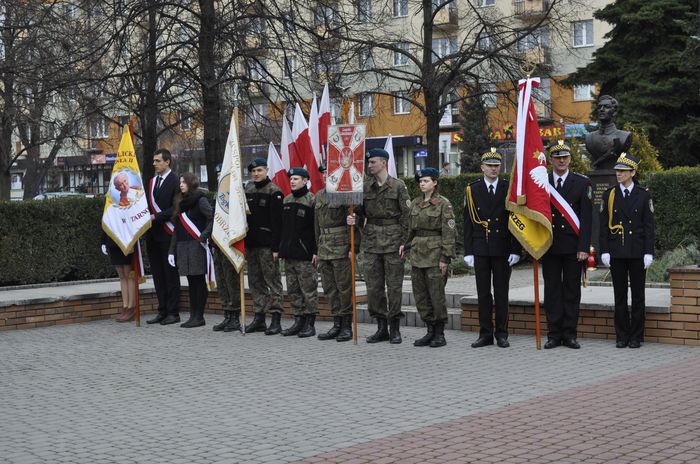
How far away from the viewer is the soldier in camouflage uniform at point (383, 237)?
1186 centimetres

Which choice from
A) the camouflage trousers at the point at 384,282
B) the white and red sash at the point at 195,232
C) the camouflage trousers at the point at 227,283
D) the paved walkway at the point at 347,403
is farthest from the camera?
the white and red sash at the point at 195,232

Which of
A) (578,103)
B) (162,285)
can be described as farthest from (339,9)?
(578,103)

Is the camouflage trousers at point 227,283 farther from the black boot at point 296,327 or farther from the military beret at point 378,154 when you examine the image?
the military beret at point 378,154

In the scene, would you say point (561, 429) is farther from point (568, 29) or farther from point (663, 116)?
point (663, 116)

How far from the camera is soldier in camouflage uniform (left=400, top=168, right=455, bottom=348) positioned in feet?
37.5

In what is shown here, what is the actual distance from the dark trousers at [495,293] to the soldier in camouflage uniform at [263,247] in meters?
2.73

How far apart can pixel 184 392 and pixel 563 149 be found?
4.63 metres

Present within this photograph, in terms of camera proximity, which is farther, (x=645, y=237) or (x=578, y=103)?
(x=578, y=103)

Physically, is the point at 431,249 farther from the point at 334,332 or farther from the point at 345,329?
the point at 334,332

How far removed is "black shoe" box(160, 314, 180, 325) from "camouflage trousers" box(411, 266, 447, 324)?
4.23 m

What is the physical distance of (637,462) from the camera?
20.9 ft

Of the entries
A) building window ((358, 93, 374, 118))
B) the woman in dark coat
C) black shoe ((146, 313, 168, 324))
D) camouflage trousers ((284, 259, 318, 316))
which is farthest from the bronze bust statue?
building window ((358, 93, 374, 118))

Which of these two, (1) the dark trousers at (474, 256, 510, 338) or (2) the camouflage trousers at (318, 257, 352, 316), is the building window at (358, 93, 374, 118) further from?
(1) the dark trousers at (474, 256, 510, 338)

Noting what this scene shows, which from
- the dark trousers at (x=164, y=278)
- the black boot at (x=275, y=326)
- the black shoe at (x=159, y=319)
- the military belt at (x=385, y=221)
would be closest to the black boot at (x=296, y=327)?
the black boot at (x=275, y=326)
